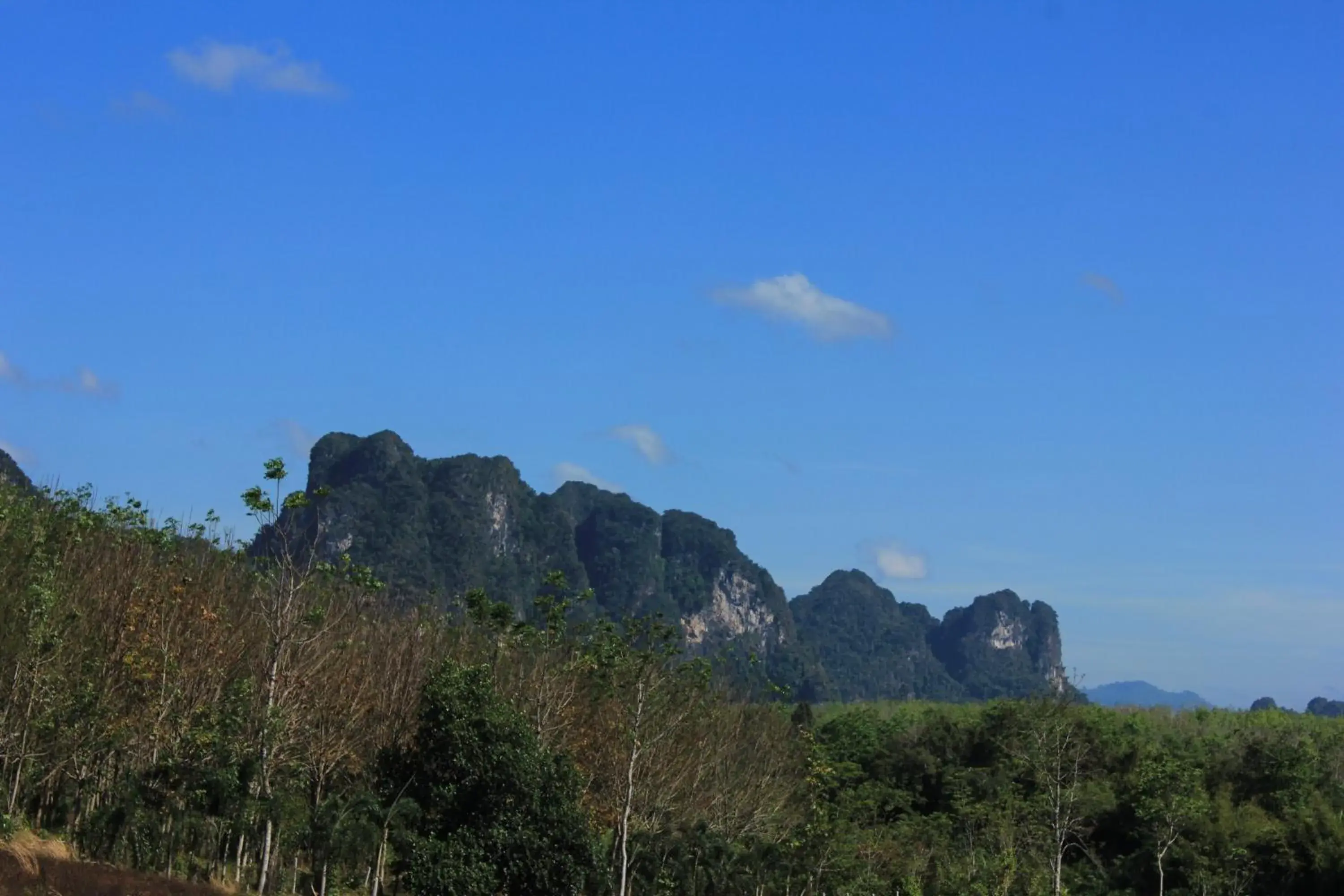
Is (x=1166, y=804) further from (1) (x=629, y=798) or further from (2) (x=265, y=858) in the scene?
(2) (x=265, y=858)

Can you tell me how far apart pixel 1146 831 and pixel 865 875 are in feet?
49.5

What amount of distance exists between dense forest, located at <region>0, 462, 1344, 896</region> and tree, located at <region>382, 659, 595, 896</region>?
2.0 inches

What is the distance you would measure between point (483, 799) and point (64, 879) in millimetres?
8977

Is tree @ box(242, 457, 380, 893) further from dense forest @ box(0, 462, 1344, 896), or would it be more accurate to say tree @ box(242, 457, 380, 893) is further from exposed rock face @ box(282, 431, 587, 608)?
exposed rock face @ box(282, 431, 587, 608)

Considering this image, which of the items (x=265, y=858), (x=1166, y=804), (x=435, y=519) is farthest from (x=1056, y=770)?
(x=435, y=519)

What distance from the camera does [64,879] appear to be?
21.7m

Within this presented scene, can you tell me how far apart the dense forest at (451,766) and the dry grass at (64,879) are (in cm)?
75

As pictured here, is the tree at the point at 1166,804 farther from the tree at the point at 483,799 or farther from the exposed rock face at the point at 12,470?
the exposed rock face at the point at 12,470

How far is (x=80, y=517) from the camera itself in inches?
1337

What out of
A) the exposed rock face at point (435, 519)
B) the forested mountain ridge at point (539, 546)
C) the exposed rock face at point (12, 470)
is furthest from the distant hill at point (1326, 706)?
the exposed rock face at point (12, 470)

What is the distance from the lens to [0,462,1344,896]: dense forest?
1068 inches

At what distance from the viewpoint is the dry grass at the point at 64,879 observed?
68.5 ft

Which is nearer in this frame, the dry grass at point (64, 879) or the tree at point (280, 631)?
the dry grass at point (64, 879)

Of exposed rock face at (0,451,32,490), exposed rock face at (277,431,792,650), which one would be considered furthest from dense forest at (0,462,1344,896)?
exposed rock face at (277,431,792,650)
